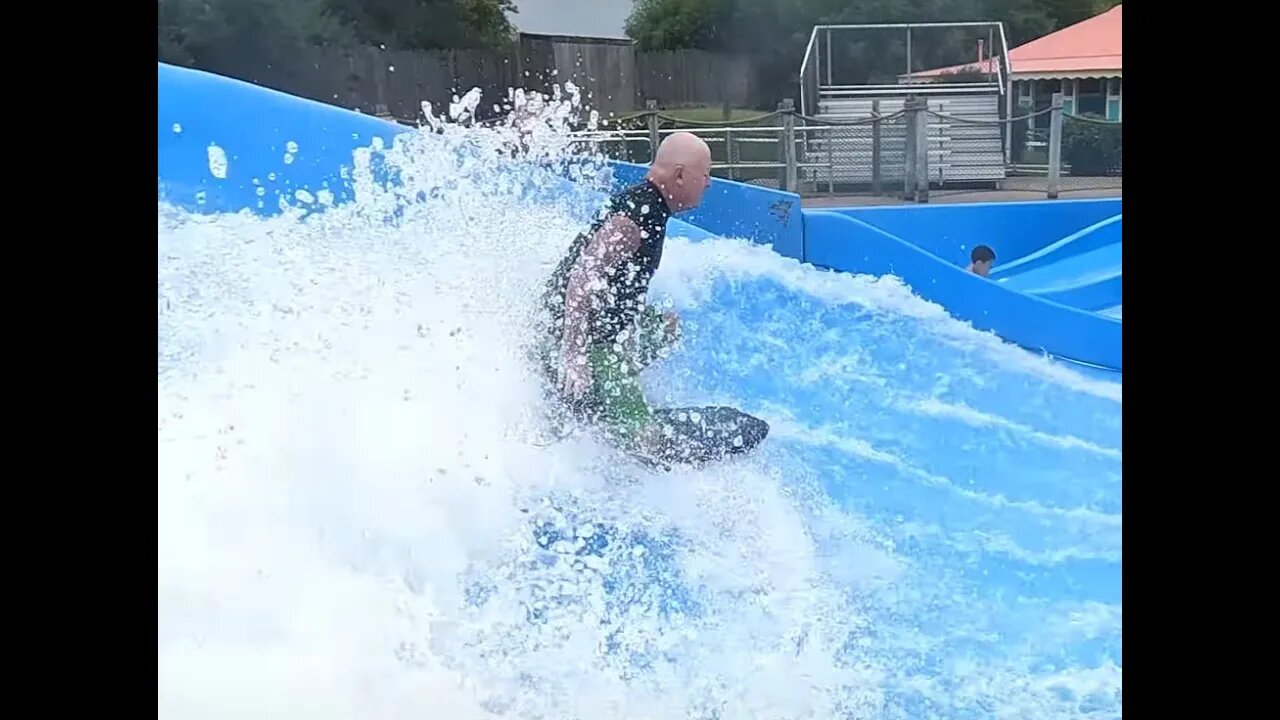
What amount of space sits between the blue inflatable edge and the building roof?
36 cm

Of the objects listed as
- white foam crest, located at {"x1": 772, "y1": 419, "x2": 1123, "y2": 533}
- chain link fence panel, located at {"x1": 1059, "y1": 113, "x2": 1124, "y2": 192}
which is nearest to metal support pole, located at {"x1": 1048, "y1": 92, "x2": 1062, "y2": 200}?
chain link fence panel, located at {"x1": 1059, "y1": 113, "x2": 1124, "y2": 192}

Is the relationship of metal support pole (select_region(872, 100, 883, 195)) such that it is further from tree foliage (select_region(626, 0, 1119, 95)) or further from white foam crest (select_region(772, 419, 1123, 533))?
white foam crest (select_region(772, 419, 1123, 533))

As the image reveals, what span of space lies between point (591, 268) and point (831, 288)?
46 cm

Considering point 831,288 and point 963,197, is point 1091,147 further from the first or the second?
point 831,288

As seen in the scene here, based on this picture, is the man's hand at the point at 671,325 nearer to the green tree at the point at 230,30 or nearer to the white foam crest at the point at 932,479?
the white foam crest at the point at 932,479

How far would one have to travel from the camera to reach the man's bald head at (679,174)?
2344mm

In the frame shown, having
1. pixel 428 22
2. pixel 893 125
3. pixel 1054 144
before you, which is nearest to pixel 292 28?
pixel 428 22

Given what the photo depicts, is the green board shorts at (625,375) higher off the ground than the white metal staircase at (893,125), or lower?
lower

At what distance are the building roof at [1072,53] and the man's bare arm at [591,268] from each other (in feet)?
2.06

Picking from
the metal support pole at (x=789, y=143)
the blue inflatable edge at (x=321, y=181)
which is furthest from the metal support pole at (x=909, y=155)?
the metal support pole at (x=789, y=143)

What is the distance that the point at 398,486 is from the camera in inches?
91.4

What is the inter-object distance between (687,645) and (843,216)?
877 mm

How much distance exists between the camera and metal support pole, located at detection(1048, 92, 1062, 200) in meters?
2.40
